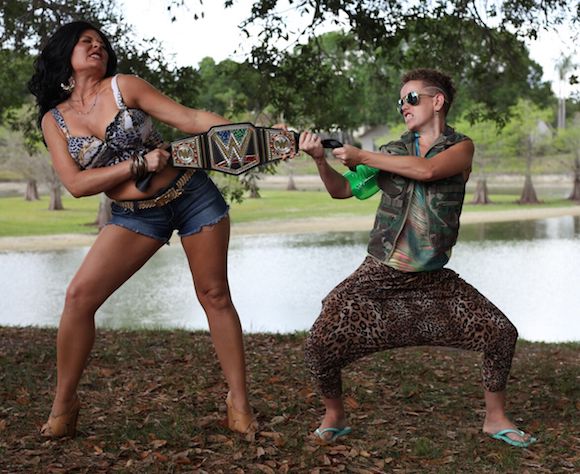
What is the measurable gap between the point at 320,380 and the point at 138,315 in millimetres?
14163

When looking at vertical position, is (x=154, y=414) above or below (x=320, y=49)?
below

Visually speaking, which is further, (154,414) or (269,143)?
(154,414)

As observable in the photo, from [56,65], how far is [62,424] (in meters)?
1.78

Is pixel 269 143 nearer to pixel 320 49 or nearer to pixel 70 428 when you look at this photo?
pixel 70 428

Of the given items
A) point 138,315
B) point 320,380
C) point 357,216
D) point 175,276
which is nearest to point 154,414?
point 320,380

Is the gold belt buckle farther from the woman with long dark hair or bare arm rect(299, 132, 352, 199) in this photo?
bare arm rect(299, 132, 352, 199)

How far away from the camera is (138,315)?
58.9ft

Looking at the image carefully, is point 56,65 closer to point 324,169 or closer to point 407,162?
point 324,169

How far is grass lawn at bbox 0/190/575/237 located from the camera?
108 feet

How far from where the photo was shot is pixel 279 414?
486 centimetres

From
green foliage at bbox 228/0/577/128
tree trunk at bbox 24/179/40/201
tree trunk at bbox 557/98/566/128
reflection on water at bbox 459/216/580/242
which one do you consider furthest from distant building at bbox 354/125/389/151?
green foliage at bbox 228/0/577/128

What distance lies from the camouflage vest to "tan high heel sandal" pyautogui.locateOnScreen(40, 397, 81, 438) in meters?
1.72

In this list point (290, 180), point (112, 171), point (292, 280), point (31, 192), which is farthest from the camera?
point (290, 180)

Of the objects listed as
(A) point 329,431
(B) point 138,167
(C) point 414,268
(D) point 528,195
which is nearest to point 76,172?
(B) point 138,167
